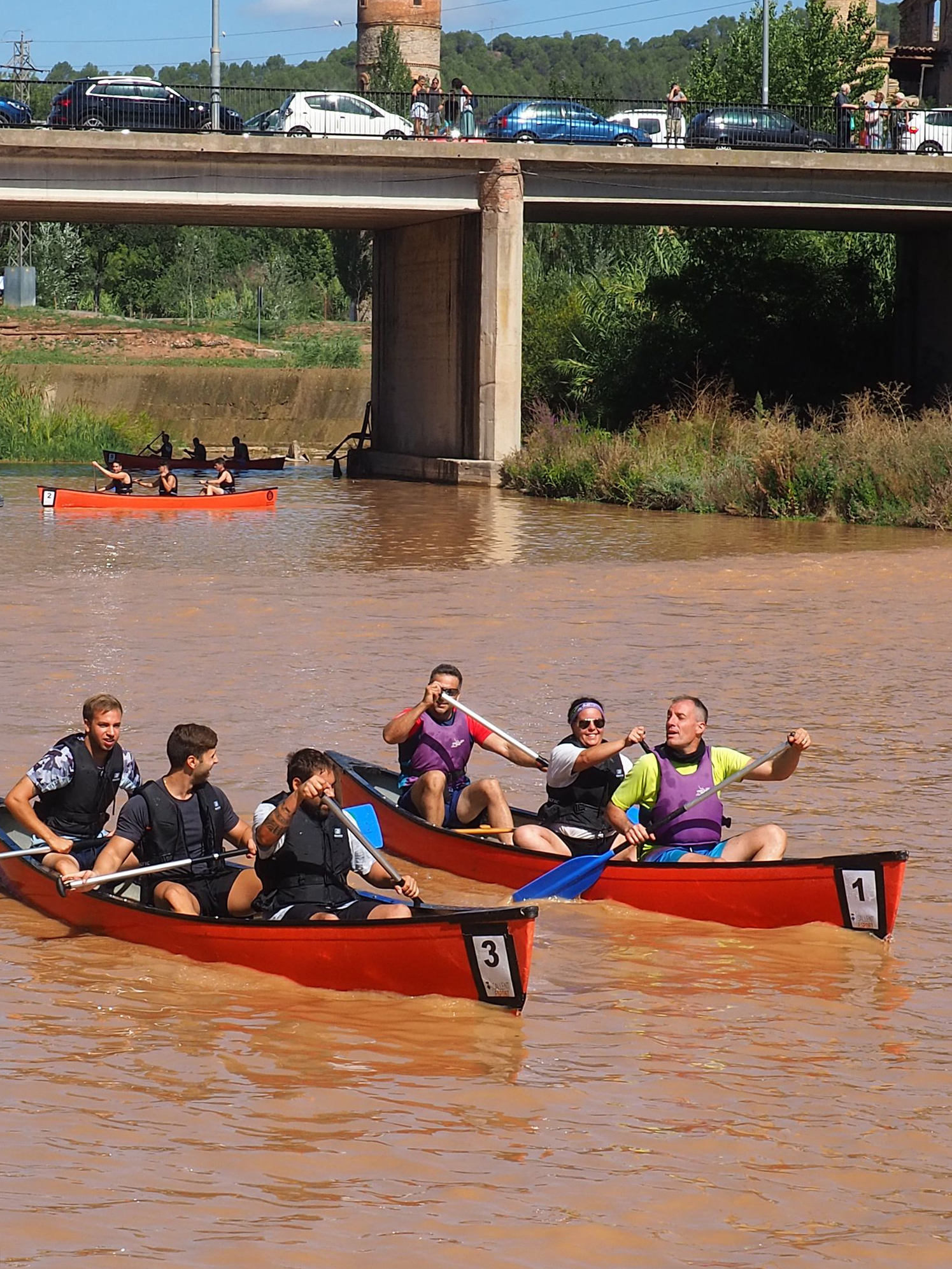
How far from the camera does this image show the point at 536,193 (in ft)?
115

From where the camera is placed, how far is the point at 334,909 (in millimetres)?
7523

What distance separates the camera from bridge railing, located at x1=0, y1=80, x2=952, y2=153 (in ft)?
116

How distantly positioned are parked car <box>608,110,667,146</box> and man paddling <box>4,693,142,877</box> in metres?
33.4

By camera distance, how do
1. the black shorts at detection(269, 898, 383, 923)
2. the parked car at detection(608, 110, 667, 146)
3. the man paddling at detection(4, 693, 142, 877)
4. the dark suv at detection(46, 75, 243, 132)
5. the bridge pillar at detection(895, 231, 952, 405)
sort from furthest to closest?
the parked car at detection(608, 110, 667, 146)
the bridge pillar at detection(895, 231, 952, 405)
the dark suv at detection(46, 75, 243, 132)
the man paddling at detection(4, 693, 142, 877)
the black shorts at detection(269, 898, 383, 923)

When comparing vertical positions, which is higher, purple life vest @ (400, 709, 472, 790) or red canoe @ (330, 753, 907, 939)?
purple life vest @ (400, 709, 472, 790)

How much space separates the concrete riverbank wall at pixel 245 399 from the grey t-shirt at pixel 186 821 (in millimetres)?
48120

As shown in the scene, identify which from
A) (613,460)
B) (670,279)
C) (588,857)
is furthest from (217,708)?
(670,279)

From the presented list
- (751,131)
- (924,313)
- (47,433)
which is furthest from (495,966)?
(47,433)

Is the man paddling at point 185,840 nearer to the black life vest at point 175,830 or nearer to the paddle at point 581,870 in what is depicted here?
the black life vest at point 175,830

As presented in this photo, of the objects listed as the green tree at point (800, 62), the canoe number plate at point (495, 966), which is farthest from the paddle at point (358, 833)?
the green tree at point (800, 62)

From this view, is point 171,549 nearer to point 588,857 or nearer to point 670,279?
point 588,857

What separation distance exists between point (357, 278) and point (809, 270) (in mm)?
27060

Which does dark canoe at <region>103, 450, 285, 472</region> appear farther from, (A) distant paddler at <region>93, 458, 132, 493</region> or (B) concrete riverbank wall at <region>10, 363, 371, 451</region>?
(B) concrete riverbank wall at <region>10, 363, 371, 451</region>

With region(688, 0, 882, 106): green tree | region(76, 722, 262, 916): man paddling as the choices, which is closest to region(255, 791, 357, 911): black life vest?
region(76, 722, 262, 916): man paddling
